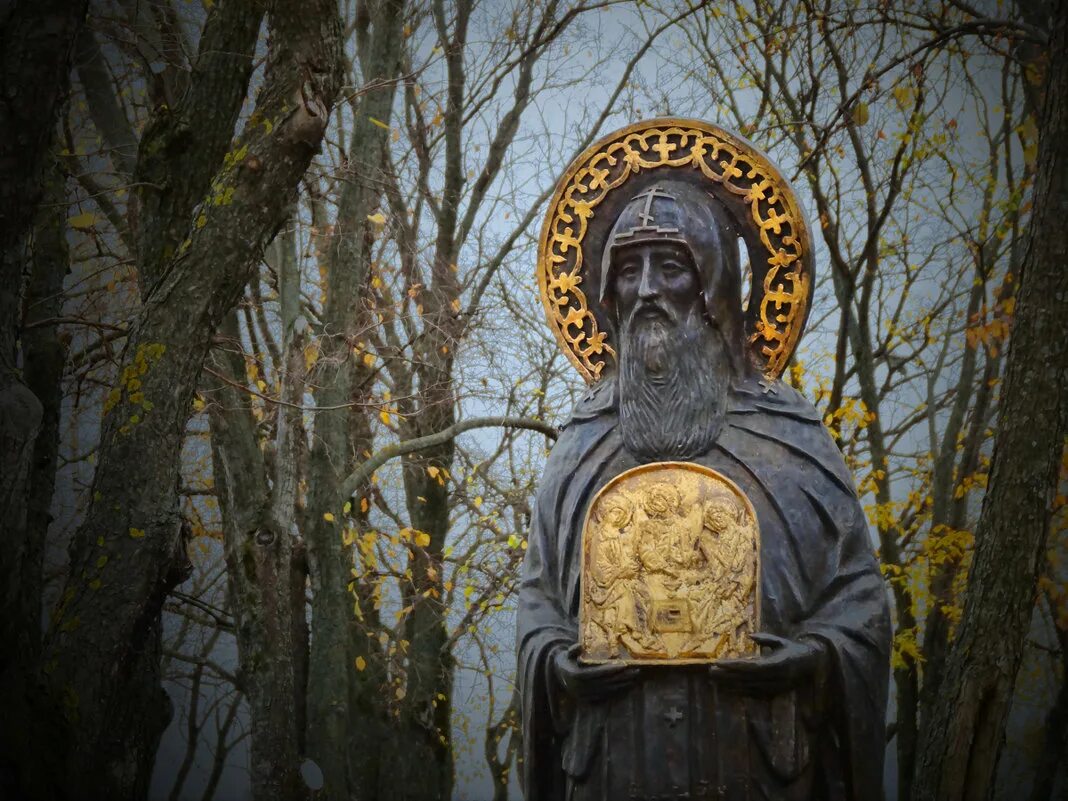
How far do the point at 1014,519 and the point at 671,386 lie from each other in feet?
9.42

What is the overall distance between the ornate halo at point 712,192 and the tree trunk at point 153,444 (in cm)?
175

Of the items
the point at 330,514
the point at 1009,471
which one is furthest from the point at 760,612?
the point at 330,514

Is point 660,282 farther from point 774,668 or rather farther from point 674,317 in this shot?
point 774,668

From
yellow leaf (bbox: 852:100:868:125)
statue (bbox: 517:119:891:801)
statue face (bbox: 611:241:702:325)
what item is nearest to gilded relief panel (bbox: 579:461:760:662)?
statue (bbox: 517:119:891:801)

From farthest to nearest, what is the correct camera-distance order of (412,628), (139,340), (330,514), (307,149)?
(412,628)
(330,514)
(307,149)
(139,340)

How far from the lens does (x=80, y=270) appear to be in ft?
53.3

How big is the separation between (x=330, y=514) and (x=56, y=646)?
17.6ft

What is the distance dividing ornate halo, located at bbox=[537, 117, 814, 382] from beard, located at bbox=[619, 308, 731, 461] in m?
0.28

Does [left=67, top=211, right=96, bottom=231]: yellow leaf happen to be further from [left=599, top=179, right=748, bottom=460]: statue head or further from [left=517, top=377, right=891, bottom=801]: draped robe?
[left=517, top=377, right=891, bottom=801]: draped robe

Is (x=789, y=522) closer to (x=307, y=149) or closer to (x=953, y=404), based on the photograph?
(x=307, y=149)

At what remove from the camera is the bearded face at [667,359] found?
6941 millimetres

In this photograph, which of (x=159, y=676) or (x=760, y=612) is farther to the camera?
(x=159, y=676)

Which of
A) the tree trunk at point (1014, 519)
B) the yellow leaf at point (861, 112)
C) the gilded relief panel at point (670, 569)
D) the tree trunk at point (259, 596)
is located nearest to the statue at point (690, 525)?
the gilded relief panel at point (670, 569)

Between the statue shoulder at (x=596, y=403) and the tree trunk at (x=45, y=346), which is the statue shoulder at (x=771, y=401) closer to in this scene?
the statue shoulder at (x=596, y=403)
